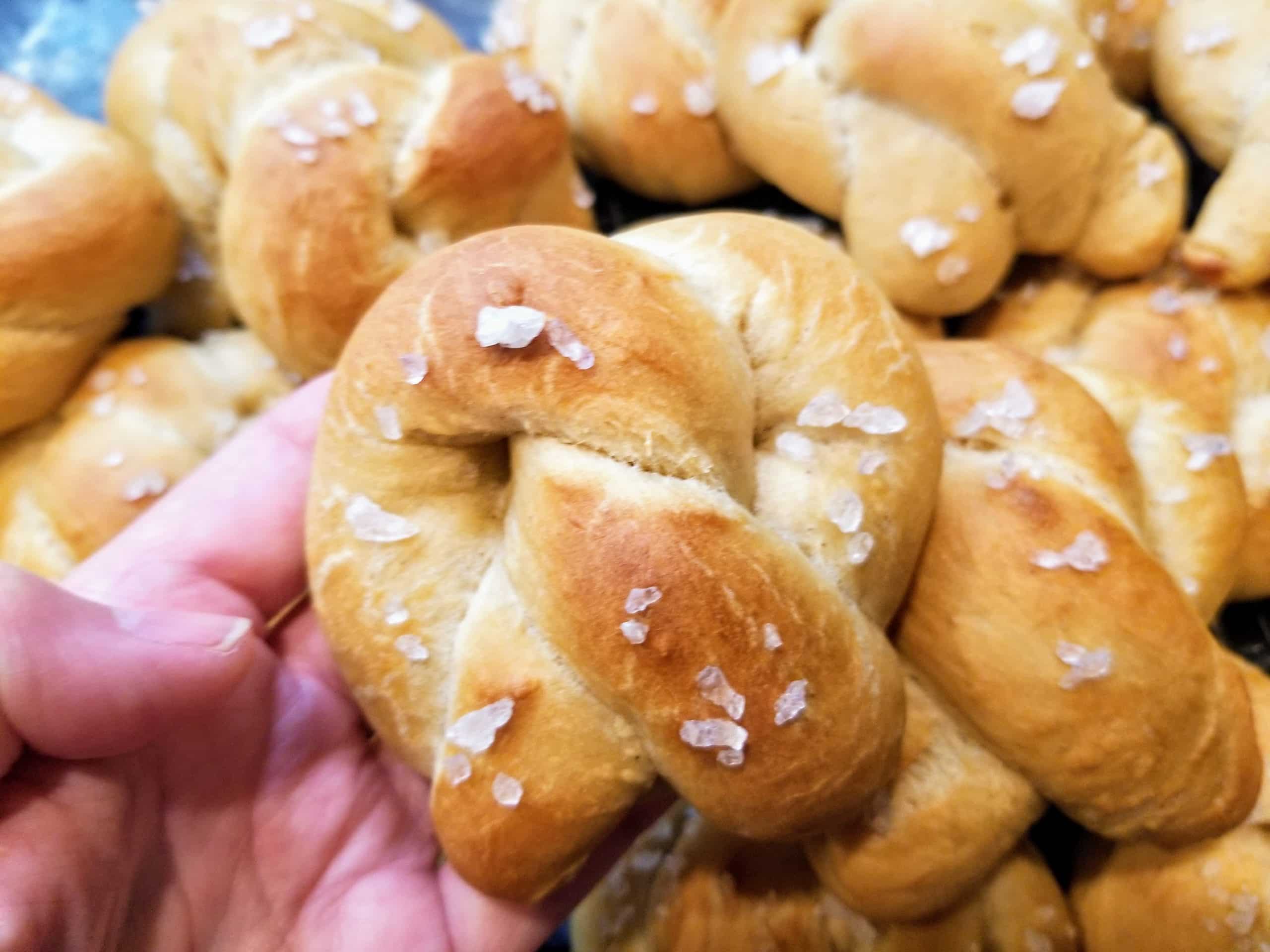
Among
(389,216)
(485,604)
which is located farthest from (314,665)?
(389,216)

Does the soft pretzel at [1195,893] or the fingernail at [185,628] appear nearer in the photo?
the fingernail at [185,628]

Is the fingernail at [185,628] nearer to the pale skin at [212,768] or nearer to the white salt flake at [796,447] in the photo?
the pale skin at [212,768]

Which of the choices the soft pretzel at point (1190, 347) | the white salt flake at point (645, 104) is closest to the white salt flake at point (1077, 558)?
the soft pretzel at point (1190, 347)

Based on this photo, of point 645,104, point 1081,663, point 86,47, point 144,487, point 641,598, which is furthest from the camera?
point 86,47

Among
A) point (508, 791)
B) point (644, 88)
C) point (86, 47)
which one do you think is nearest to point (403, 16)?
point (644, 88)

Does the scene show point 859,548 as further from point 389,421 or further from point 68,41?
point 68,41

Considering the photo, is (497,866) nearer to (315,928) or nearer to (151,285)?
(315,928)

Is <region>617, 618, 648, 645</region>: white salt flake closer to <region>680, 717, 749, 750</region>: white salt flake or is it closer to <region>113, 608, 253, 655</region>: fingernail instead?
<region>680, 717, 749, 750</region>: white salt flake
